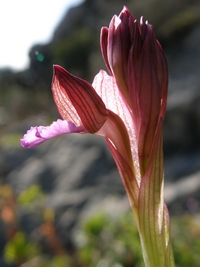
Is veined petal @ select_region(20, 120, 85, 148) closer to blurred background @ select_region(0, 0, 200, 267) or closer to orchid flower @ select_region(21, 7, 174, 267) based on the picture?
orchid flower @ select_region(21, 7, 174, 267)

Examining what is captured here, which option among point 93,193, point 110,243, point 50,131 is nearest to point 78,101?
point 50,131

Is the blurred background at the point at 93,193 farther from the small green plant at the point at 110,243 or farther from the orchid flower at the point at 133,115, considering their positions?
the orchid flower at the point at 133,115

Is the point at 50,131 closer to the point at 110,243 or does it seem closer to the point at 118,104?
the point at 118,104

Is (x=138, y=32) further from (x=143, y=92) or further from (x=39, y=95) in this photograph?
(x=39, y=95)

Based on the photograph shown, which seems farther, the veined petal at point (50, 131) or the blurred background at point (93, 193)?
the blurred background at point (93, 193)

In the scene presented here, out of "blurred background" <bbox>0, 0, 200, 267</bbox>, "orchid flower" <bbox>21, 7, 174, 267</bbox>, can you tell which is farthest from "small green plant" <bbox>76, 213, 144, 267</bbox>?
"orchid flower" <bbox>21, 7, 174, 267</bbox>

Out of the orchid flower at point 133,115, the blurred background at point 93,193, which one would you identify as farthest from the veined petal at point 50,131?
the blurred background at point 93,193

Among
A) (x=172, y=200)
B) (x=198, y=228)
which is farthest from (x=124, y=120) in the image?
(x=172, y=200)
